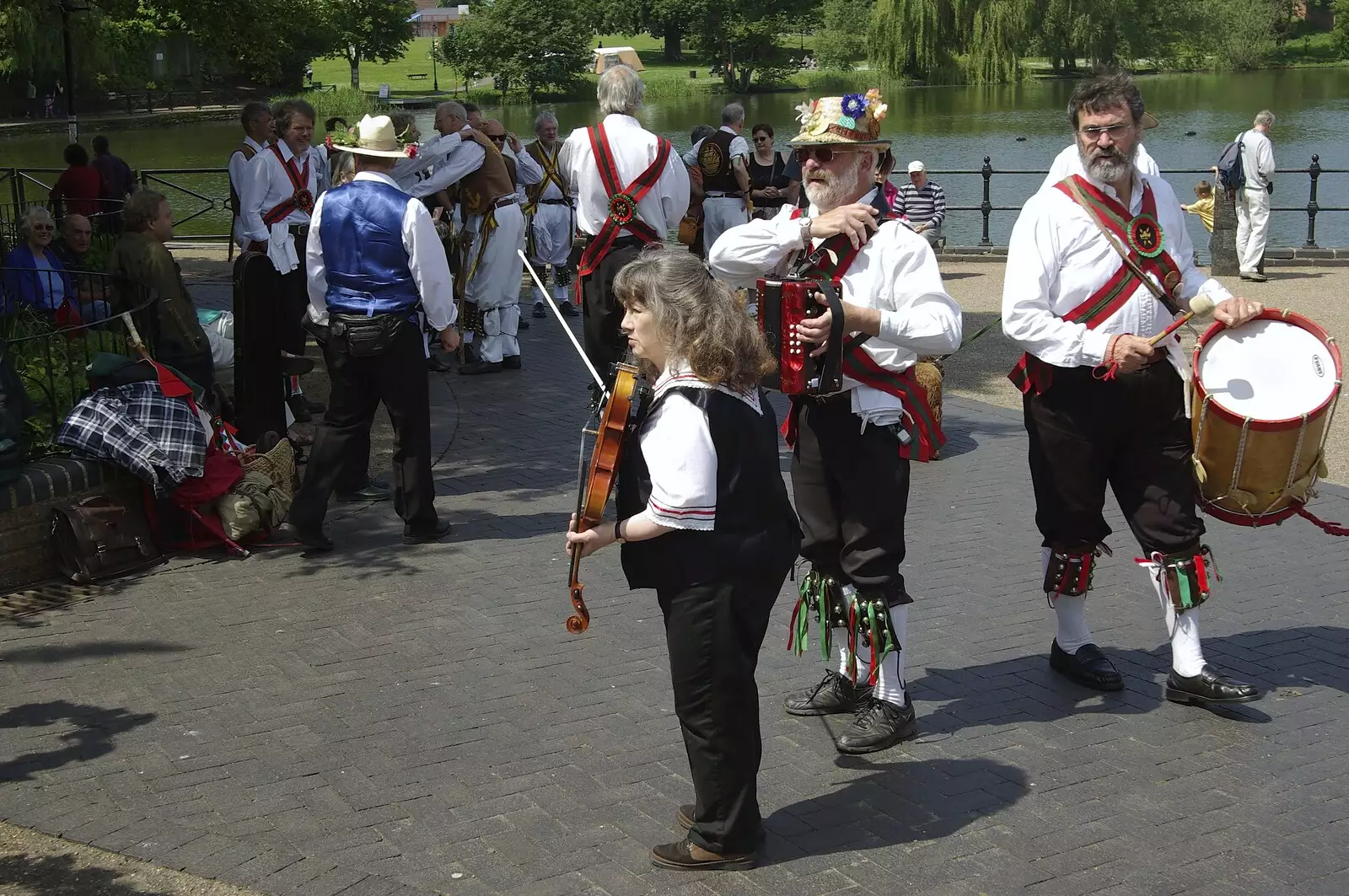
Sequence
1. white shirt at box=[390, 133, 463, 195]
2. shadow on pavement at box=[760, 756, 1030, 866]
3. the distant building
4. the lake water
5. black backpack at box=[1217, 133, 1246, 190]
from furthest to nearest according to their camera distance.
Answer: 1. the distant building
2. the lake water
3. black backpack at box=[1217, 133, 1246, 190]
4. white shirt at box=[390, 133, 463, 195]
5. shadow on pavement at box=[760, 756, 1030, 866]

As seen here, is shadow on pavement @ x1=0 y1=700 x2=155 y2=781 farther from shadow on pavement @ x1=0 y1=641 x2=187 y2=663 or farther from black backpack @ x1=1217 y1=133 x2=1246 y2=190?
black backpack @ x1=1217 y1=133 x2=1246 y2=190

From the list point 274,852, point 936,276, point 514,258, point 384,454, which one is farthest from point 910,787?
point 514,258

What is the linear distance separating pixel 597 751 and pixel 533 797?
37 cm

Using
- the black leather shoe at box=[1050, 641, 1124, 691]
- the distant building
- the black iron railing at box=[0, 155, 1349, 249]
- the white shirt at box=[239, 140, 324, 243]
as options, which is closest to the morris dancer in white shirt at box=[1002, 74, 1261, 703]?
the black leather shoe at box=[1050, 641, 1124, 691]

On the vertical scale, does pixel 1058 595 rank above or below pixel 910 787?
above

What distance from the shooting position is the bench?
628 cm

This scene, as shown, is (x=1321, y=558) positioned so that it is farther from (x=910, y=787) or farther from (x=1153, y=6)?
(x=1153, y=6)

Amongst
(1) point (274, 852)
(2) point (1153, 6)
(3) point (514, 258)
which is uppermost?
(2) point (1153, 6)

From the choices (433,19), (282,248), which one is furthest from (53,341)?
(433,19)

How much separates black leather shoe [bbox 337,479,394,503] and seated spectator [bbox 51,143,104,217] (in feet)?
25.2

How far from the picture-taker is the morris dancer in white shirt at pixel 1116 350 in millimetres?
4766

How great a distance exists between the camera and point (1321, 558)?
657 cm

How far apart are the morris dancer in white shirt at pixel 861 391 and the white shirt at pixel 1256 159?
1257 cm

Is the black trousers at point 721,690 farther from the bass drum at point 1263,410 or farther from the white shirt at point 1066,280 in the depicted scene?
the bass drum at point 1263,410
